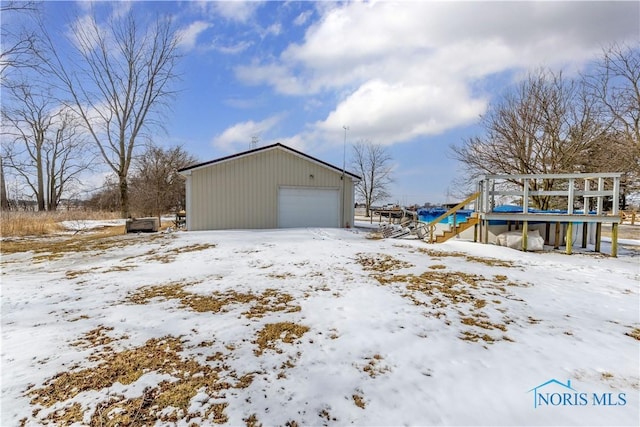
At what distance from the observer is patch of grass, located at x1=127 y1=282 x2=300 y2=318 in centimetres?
369

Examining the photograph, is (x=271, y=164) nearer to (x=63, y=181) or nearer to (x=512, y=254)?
(x=512, y=254)

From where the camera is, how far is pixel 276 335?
118 inches

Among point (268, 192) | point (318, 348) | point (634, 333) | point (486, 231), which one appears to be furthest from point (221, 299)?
point (268, 192)

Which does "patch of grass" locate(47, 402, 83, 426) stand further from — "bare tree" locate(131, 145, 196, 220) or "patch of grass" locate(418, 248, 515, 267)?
"bare tree" locate(131, 145, 196, 220)

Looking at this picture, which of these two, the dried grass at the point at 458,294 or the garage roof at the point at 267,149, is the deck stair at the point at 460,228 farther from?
the garage roof at the point at 267,149

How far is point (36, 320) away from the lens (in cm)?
334

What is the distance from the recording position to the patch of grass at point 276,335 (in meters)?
2.78

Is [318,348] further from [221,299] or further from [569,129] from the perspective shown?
[569,129]

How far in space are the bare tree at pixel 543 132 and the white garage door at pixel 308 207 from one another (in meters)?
8.12

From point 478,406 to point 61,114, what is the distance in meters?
33.0

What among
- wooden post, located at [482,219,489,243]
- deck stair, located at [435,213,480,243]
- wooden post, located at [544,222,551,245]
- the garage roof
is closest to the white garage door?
the garage roof

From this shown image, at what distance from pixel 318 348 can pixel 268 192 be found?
11.2 m

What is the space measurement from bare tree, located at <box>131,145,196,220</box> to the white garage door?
1543 cm

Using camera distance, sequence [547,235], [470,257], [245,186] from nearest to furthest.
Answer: [470,257] → [547,235] → [245,186]
